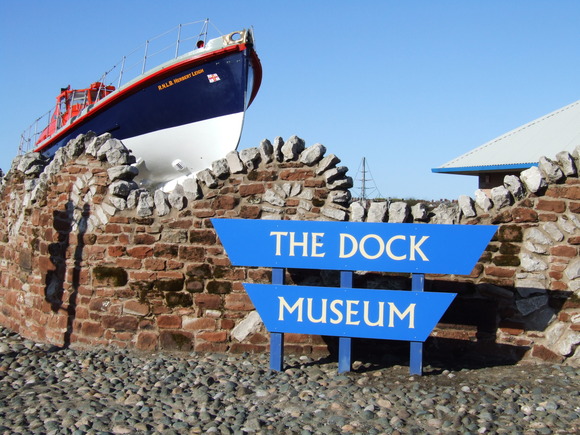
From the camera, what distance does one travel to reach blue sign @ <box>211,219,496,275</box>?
505cm

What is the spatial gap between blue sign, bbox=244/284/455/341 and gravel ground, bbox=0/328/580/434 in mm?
380

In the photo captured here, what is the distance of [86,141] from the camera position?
22.5ft

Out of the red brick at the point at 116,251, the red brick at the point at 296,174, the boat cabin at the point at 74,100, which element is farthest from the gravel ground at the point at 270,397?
the boat cabin at the point at 74,100

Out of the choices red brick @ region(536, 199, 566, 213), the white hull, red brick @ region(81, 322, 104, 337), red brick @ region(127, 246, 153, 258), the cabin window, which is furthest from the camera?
the cabin window

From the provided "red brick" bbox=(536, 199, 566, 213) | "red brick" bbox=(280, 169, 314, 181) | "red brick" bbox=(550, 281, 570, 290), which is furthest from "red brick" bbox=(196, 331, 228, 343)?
"red brick" bbox=(536, 199, 566, 213)

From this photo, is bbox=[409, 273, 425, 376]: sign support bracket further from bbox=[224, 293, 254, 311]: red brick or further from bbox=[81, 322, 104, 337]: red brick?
bbox=[81, 322, 104, 337]: red brick

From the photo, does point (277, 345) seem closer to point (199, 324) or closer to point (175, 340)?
point (199, 324)

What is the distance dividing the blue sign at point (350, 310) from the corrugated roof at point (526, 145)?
9805mm

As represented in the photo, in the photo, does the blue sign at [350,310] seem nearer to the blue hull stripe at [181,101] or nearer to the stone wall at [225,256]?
the stone wall at [225,256]

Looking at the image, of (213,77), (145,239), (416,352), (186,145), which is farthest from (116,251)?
(186,145)

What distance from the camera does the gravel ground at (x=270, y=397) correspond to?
13.4 ft

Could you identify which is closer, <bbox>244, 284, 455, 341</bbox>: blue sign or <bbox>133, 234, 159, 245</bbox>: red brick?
<bbox>244, 284, 455, 341</bbox>: blue sign

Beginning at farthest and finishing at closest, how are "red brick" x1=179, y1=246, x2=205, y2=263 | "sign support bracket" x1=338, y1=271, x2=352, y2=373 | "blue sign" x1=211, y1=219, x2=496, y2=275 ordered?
"red brick" x1=179, y1=246, x2=205, y2=263, "sign support bracket" x1=338, y1=271, x2=352, y2=373, "blue sign" x1=211, y1=219, x2=496, y2=275

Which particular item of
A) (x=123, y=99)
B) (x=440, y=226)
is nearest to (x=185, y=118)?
(x=123, y=99)
